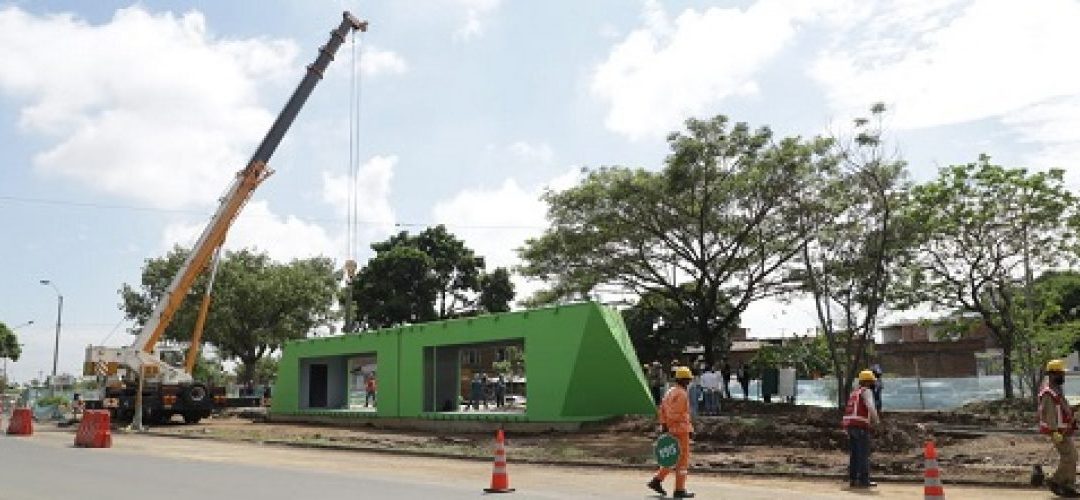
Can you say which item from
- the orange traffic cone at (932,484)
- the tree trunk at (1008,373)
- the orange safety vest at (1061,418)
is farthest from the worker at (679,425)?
the tree trunk at (1008,373)

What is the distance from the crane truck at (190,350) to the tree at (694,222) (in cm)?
949

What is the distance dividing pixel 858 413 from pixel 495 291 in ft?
152

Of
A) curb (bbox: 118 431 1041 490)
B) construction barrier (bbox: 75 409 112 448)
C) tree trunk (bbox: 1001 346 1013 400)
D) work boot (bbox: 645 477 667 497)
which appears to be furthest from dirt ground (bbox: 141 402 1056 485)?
construction barrier (bbox: 75 409 112 448)

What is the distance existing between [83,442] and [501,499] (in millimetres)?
14210

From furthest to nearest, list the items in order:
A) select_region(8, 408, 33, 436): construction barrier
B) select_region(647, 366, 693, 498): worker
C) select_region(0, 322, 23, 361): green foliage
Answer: select_region(0, 322, 23, 361): green foliage → select_region(8, 408, 33, 436): construction barrier → select_region(647, 366, 693, 498): worker

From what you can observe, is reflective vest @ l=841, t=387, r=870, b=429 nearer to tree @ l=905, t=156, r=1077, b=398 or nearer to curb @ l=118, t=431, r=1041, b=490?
curb @ l=118, t=431, r=1041, b=490

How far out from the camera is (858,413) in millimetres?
12094

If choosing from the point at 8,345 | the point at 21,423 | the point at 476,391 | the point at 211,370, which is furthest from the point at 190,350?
the point at 8,345

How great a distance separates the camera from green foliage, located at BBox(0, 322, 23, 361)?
85188 mm

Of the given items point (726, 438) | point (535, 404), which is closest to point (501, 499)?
point (726, 438)

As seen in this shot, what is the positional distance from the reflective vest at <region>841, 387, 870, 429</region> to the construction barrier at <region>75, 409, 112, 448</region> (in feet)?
53.8

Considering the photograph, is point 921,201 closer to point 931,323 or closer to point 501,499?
point 931,323

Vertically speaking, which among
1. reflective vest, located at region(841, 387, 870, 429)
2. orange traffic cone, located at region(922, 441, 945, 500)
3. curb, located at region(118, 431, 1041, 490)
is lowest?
curb, located at region(118, 431, 1041, 490)

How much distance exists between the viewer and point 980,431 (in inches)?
776
